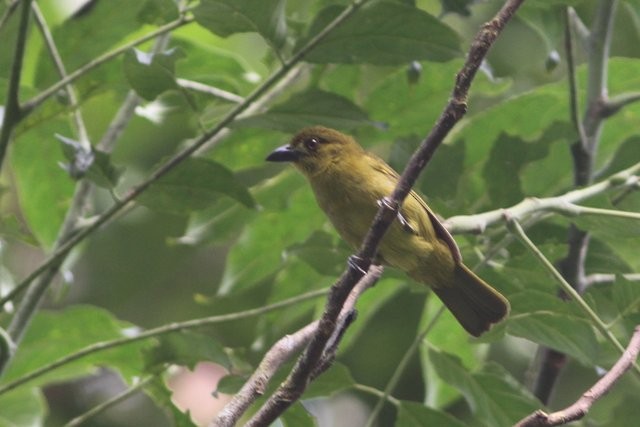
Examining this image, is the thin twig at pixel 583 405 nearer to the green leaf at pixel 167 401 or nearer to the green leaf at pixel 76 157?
the green leaf at pixel 167 401

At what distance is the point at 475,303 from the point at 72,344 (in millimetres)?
1163

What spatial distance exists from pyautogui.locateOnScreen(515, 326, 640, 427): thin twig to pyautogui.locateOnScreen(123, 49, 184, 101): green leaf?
119cm

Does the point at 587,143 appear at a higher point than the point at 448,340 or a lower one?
higher

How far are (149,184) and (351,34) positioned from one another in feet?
1.87

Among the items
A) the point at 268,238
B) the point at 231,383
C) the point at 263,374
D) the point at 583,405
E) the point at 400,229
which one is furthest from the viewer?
the point at 268,238

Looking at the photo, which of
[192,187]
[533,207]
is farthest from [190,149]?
[533,207]

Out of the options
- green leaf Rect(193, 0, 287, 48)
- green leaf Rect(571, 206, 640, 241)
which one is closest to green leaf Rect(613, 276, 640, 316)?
green leaf Rect(571, 206, 640, 241)

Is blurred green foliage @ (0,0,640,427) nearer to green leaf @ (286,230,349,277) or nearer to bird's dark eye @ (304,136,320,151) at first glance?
green leaf @ (286,230,349,277)

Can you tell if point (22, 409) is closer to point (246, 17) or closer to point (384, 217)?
point (246, 17)

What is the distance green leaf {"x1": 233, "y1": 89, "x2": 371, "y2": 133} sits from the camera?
2.68m

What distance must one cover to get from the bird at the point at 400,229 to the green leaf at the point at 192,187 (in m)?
0.25

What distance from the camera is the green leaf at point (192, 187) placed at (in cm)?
267

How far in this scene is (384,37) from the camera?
8.69ft

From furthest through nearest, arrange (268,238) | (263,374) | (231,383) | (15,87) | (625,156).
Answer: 1. (268,238)
2. (625,156)
3. (231,383)
4. (15,87)
5. (263,374)
